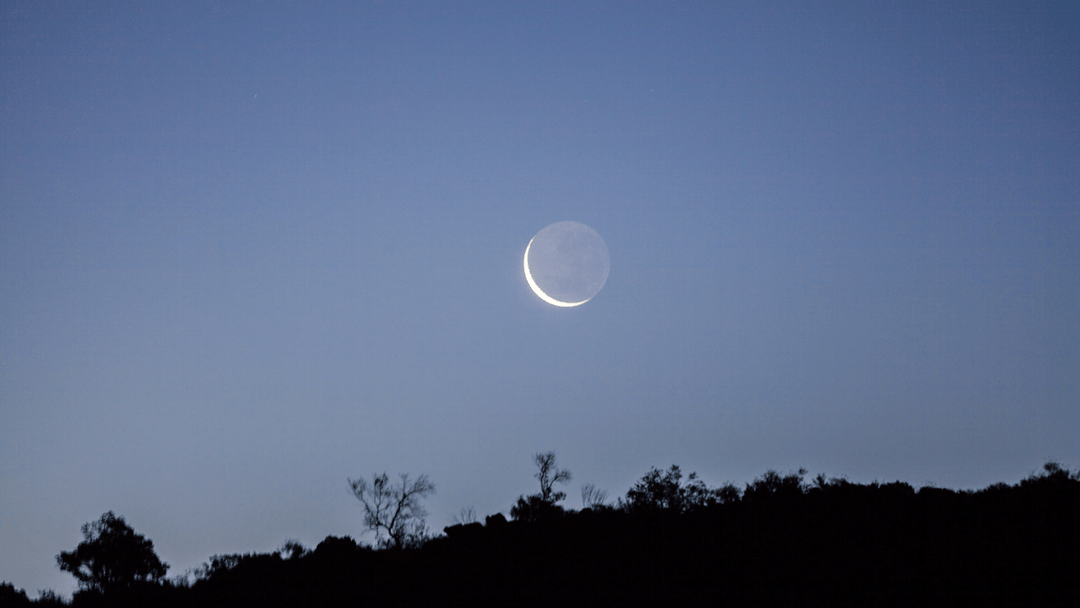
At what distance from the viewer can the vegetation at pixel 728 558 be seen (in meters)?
18.0

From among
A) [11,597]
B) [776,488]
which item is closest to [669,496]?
[776,488]

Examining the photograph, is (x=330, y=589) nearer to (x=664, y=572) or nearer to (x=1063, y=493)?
(x=664, y=572)

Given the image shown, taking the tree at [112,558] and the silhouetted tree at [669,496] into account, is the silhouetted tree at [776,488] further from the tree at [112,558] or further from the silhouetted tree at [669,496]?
the tree at [112,558]

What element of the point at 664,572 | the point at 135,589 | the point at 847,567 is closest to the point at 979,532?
the point at 847,567

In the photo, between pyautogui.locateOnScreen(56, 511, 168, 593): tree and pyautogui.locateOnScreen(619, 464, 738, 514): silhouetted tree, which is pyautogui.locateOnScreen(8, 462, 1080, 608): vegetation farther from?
pyautogui.locateOnScreen(56, 511, 168, 593): tree

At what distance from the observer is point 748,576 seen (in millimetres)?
19312

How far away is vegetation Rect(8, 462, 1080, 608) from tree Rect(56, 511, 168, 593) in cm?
1898

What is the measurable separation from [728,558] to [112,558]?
168 ft

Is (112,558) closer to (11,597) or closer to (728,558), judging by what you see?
(11,597)

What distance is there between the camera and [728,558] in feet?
68.3

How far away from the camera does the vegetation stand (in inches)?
707

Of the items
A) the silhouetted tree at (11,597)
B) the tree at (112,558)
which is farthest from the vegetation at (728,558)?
the tree at (112,558)

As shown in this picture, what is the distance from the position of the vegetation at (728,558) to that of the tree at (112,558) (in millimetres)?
18979

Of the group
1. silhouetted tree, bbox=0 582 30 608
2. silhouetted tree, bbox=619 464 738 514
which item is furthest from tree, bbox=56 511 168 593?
silhouetted tree, bbox=619 464 738 514
